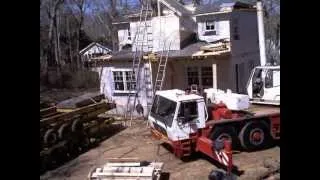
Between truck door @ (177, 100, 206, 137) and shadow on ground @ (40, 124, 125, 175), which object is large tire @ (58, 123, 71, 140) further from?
truck door @ (177, 100, 206, 137)

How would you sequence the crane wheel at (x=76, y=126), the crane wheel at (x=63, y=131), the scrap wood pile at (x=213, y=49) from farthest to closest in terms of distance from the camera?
the scrap wood pile at (x=213, y=49), the crane wheel at (x=76, y=126), the crane wheel at (x=63, y=131)

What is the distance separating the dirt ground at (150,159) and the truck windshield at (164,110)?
107 centimetres

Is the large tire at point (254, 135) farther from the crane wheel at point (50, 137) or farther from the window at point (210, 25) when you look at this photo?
the window at point (210, 25)

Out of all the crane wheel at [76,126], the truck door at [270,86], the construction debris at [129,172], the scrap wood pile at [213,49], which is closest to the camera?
the construction debris at [129,172]

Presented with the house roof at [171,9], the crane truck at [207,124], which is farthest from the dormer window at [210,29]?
the crane truck at [207,124]

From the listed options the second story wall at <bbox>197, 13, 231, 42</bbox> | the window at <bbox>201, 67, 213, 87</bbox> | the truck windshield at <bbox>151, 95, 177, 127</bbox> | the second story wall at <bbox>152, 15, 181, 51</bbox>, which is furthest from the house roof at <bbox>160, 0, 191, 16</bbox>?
the truck windshield at <bbox>151, 95, 177, 127</bbox>

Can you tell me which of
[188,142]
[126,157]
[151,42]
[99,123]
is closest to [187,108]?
[188,142]

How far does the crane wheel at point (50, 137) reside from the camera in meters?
12.9

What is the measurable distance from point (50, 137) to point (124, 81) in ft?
19.5

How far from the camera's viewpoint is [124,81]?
18578mm

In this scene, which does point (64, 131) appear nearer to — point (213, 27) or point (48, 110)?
point (48, 110)
